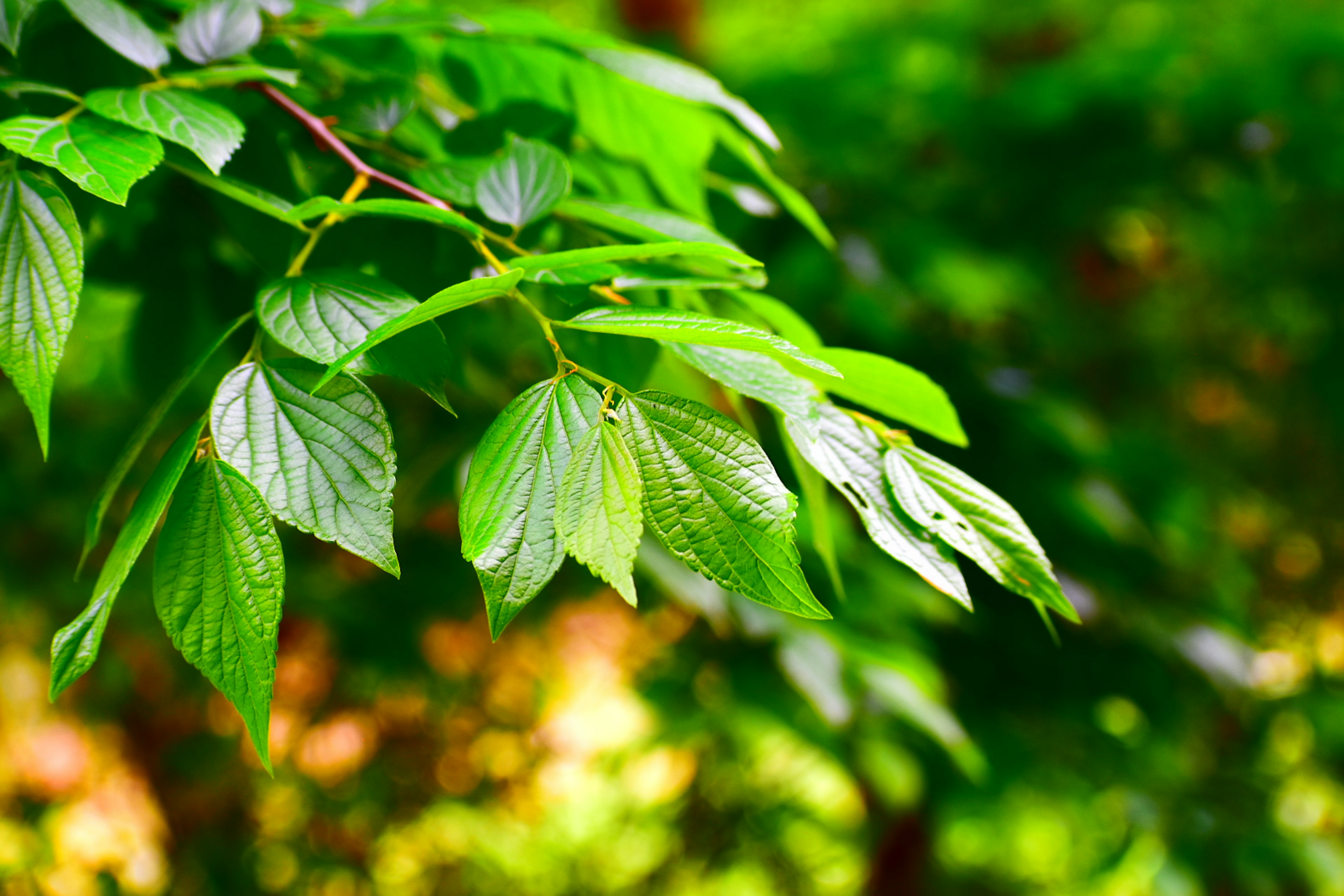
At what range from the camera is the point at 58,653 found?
30 cm

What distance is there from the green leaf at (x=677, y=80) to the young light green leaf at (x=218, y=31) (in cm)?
19

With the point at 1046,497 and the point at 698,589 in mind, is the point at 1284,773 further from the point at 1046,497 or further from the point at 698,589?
the point at 698,589

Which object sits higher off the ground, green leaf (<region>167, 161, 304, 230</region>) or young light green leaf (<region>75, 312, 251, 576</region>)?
green leaf (<region>167, 161, 304, 230</region>)

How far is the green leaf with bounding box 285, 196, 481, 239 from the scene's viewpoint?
1.11 feet

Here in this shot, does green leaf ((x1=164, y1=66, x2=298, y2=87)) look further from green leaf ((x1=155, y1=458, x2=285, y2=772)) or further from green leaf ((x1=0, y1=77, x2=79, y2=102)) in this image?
green leaf ((x1=155, y1=458, x2=285, y2=772))

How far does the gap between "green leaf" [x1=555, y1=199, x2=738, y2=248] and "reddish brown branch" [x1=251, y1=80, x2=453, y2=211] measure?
2.6 inches

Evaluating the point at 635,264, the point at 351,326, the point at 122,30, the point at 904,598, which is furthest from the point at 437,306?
the point at 904,598

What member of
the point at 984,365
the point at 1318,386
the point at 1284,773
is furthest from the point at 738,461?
the point at 1318,386

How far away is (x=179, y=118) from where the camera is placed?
14.6 inches

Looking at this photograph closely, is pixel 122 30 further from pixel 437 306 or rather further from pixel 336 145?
pixel 437 306

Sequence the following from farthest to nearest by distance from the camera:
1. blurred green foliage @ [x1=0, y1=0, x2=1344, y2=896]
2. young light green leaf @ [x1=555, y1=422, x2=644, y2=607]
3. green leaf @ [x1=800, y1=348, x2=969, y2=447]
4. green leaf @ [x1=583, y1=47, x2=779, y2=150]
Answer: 1. blurred green foliage @ [x1=0, y1=0, x2=1344, y2=896]
2. green leaf @ [x1=583, y1=47, x2=779, y2=150]
3. green leaf @ [x1=800, y1=348, x2=969, y2=447]
4. young light green leaf @ [x1=555, y1=422, x2=644, y2=607]

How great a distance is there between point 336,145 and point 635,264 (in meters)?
0.16

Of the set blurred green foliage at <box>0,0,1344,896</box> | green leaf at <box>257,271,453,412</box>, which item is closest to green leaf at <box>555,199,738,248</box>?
green leaf at <box>257,271,453,412</box>

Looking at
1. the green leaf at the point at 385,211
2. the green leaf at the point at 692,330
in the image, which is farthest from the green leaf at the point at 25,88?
the green leaf at the point at 692,330
